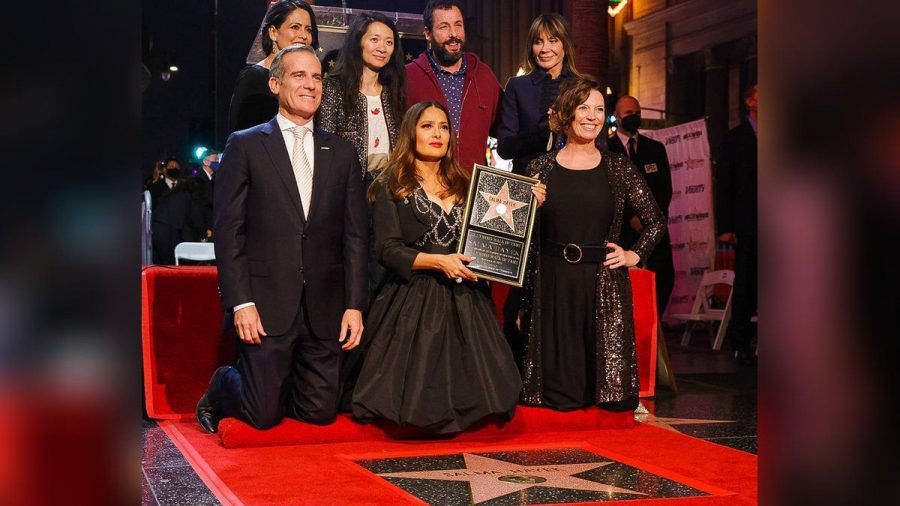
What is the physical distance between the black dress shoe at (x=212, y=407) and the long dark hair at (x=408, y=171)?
1021mm

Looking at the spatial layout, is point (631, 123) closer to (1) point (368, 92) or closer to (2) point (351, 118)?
(1) point (368, 92)

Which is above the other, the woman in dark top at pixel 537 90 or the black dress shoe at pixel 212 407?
the woman in dark top at pixel 537 90

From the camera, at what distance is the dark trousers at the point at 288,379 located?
3930 mm

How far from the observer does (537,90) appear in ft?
16.3

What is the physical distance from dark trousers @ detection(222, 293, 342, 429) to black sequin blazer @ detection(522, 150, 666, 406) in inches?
37.4

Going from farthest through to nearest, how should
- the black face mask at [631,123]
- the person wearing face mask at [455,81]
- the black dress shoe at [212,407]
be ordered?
the black face mask at [631,123]
the person wearing face mask at [455,81]
the black dress shoe at [212,407]

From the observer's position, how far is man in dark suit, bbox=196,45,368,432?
3.90 meters

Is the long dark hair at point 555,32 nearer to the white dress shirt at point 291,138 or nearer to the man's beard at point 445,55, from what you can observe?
the man's beard at point 445,55

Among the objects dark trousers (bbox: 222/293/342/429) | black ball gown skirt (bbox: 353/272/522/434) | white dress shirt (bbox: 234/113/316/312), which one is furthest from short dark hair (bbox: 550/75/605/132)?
dark trousers (bbox: 222/293/342/429)

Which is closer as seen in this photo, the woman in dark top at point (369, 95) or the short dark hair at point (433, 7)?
the woman in dark top at point (369, 95)

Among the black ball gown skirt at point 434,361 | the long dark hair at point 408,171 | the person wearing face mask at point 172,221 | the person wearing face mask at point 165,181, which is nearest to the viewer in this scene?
the black ball gown skirt at point 434,361

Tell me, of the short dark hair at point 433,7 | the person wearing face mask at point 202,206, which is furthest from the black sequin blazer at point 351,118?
the person wearing face mask at point 202,206
